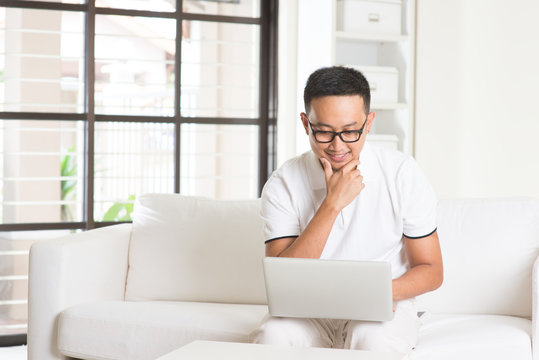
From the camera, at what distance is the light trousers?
1.89 metres

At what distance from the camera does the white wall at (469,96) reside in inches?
140

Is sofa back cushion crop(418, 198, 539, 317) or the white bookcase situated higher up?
the white bookcase

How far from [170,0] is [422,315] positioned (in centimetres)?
235

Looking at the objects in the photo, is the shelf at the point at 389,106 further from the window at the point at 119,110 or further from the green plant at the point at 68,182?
the green plant at the point at 68,182

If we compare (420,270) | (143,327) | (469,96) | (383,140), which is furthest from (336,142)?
(469,96)

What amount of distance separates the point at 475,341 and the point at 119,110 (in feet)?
7.76

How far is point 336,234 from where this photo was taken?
6.89 ft

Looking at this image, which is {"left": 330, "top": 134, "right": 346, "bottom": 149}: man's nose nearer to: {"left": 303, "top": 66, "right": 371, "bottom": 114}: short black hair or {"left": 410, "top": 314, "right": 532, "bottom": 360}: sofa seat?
{"left": 303, "top": 66, "right": 371, "bottom": 114}: short black hair

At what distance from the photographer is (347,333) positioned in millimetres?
1979

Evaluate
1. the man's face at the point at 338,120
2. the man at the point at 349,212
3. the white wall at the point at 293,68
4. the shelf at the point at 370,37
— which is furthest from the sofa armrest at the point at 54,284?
the shelf at the point at 370,37

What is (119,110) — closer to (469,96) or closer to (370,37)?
(370,37)

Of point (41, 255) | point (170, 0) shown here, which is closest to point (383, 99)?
point (170, 0)

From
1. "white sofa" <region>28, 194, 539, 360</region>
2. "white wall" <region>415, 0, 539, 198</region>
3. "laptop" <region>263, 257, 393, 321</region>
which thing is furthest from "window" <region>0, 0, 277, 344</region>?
"laptop" <region>263, 257, 393, 321</region>

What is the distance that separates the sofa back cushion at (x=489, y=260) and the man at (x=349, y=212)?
45 centimetres
